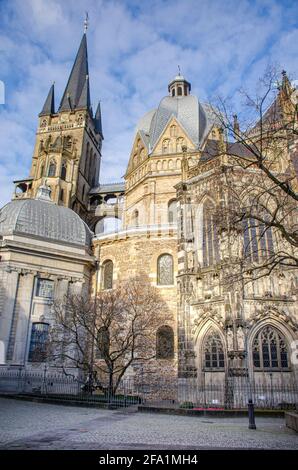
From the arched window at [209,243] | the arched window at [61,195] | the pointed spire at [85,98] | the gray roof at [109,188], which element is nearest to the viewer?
the arched window at [209,243]

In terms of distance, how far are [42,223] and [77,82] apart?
1524 inches

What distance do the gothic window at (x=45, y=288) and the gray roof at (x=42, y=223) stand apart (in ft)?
10.4

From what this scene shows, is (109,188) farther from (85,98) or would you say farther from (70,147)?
(85,98)

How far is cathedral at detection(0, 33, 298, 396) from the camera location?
56.7 ft

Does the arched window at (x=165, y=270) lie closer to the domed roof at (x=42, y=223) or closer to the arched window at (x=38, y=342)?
the domed roof at (x=42, y=223)

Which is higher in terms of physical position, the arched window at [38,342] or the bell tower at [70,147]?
the bell tower at [70,147]

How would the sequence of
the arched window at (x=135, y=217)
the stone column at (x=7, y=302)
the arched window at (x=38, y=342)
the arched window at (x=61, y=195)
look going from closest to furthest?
1. the stone column at (x=7, y=302)
2. the arched window at (x=38, y=342)
3. the arched window at (x=135, y=217)
4. the arched window at (x=61, y=195)

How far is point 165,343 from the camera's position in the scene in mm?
22453

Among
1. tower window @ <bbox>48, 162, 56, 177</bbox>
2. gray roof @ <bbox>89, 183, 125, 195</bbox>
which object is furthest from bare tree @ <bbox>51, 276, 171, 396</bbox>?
gray roof @ <bbox>89, 183, 125, 195</bbox>

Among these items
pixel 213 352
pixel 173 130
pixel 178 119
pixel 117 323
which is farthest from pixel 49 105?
pixel 213 352

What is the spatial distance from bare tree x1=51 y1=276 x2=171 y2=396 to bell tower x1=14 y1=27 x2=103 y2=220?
2282cm

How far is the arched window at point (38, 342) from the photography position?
23250 millimetres

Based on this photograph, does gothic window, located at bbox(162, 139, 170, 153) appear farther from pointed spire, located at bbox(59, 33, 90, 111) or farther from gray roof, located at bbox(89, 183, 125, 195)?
pointed spire, located at bbox(59, 33, 90, 111)

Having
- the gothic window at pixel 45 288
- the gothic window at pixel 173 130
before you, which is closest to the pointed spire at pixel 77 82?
the gothic window at pixel 173 130
